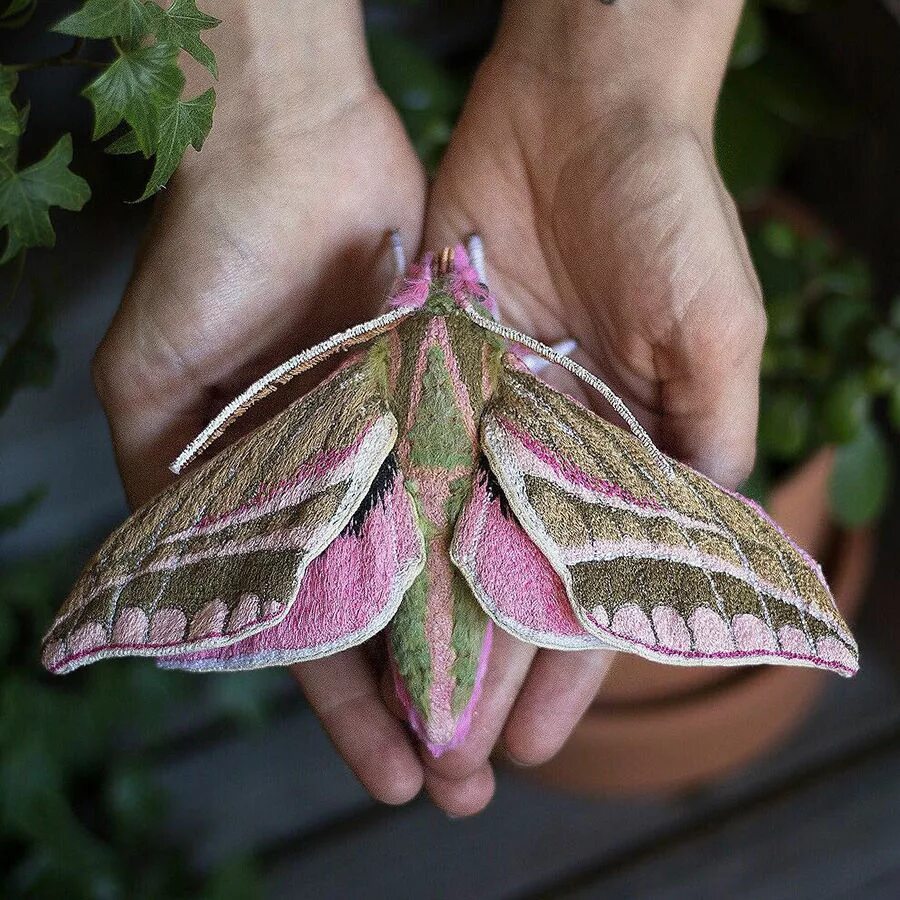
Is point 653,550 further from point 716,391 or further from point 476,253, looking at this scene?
point 476,253

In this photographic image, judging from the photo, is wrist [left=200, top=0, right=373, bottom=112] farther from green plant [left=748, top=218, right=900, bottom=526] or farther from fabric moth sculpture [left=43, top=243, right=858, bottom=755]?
green plant [left=748, top=218, right=900, bottom=526]

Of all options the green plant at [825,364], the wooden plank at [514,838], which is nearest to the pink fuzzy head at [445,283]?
the green plant at [825,364]

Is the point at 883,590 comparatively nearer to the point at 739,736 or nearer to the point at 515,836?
the point at 739,736

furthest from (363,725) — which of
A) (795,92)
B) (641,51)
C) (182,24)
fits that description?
(795,92)

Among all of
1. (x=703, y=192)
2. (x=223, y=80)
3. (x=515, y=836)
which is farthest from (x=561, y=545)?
(x=515, y=836)

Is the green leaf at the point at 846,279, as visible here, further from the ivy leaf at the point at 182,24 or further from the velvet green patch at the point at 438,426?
the ivy leaf at the point at 182,24
